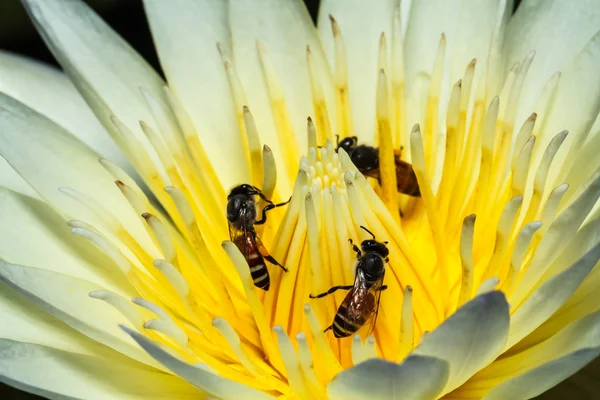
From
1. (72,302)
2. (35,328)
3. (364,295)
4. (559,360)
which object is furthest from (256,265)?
(559,360)

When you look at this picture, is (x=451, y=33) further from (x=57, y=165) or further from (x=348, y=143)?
(x=57, y=165)

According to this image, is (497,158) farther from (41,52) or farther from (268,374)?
(41,52)

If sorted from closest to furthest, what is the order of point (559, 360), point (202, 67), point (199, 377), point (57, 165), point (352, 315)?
point (559, 360), point (199, 377), point (352, 315), point (57, 165), point (202, 67)

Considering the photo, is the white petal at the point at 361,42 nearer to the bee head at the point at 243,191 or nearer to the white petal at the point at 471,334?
the bee head at the point at 243,191

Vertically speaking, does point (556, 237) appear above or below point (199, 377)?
above

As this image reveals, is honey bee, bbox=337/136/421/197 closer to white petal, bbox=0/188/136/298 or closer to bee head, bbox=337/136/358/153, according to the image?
bee head, bbox=337/136/358/153

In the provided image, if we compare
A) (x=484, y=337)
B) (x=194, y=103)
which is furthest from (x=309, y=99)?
(x=484, y=337)
